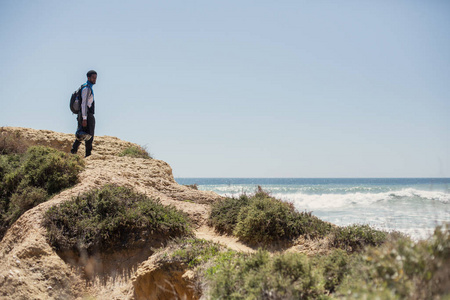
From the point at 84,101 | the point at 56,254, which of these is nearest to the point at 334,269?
the point at 56,254

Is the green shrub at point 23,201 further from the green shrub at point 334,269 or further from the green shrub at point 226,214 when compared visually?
the green shrub at point 334,269

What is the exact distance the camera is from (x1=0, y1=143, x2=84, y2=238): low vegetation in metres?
8.28

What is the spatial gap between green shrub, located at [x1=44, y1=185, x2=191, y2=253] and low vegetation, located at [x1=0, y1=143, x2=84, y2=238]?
1.45 meters

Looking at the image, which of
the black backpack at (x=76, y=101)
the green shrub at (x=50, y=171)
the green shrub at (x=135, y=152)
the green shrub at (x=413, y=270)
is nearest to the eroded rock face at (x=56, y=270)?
the green shrub at (x=50, y=171)

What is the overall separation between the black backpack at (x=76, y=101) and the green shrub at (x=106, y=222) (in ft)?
15.5

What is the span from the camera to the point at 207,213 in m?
9.82

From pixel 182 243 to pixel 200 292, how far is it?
4.79 feet

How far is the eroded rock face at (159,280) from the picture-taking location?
19.9 feet

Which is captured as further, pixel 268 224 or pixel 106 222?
pixel 268 224

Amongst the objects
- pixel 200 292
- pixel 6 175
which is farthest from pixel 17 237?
pixel 200 292

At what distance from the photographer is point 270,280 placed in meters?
4.40

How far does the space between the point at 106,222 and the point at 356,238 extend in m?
5.15

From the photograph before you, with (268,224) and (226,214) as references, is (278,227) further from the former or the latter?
(226,214)

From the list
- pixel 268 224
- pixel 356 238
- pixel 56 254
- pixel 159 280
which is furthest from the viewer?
pixel 268 224
